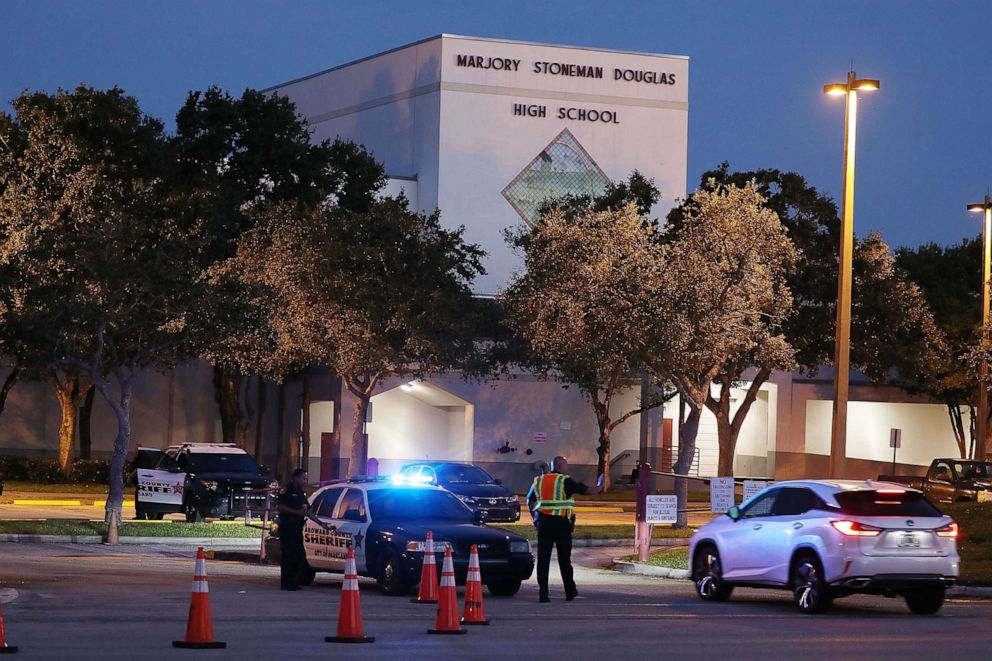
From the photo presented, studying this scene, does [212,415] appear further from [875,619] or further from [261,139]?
[875,619]

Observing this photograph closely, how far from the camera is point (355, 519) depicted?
69.6 ft

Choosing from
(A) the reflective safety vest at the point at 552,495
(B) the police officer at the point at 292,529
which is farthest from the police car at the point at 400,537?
(A) the reflective safety vest at the point at 552,495

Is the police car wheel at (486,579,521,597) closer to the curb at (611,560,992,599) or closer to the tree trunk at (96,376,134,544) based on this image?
the curb at (611,560,992,599)

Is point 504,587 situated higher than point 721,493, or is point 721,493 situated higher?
point 721,493

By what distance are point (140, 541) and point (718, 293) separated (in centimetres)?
1432

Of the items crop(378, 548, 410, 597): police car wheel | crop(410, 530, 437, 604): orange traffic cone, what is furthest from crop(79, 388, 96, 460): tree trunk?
crop(410, 530, 437, 604): orange traffic cone

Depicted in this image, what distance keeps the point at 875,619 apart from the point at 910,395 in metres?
44.2

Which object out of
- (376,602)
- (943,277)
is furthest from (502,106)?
(376,602)

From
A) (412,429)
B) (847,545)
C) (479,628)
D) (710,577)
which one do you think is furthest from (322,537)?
(412,429)

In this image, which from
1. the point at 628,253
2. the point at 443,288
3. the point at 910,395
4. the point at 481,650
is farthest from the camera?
the point at 910,395

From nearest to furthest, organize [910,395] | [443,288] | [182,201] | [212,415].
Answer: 1. [182,201]
2. [443,288]
3. [910,395]
4. [212,415]

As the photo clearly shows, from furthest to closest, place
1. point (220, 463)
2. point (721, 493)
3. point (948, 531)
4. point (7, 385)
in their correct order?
point (7, 385) < point (220, 463) < point (721, 493) < point (948, 531)

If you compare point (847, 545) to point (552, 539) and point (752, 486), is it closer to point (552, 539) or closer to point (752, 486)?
point (552, 539)

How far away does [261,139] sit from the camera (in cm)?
5534
